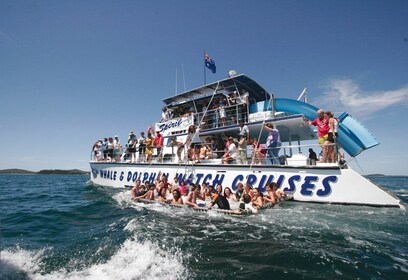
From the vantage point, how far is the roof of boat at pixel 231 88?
14191 millimetres

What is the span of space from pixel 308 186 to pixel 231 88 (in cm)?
820

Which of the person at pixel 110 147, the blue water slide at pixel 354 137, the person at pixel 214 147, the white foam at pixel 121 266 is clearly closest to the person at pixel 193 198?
the person at pixel 214 147

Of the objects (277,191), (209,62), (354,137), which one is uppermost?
(209,62)

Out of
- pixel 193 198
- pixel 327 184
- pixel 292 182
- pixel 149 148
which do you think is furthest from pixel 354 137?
pixel 149 148

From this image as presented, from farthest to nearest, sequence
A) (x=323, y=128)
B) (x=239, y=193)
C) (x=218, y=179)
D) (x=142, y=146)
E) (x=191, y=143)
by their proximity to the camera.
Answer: (x=142, y=146) → (x=191, y=143) → (x=218, y=179) → (x=239, y=193) → (x=323, y=128)

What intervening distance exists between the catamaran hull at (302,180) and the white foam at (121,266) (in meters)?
6.54

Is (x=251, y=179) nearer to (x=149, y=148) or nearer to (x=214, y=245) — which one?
(x=214, y=245)

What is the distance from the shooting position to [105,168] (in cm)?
1786

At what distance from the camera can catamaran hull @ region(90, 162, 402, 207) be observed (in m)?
8.57

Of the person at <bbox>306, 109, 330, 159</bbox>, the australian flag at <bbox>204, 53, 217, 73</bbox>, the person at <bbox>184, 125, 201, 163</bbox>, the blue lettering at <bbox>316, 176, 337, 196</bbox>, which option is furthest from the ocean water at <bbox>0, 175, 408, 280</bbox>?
the australian flag at <bbox>204, 53, 217, 73</bbox>

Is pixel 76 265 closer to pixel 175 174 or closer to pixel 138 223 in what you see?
pixel 138 223

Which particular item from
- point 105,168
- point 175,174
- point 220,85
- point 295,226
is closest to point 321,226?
point 295,226

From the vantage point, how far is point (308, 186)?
955cm

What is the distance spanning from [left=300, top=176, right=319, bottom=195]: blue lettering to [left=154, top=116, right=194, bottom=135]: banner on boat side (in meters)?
8.28
